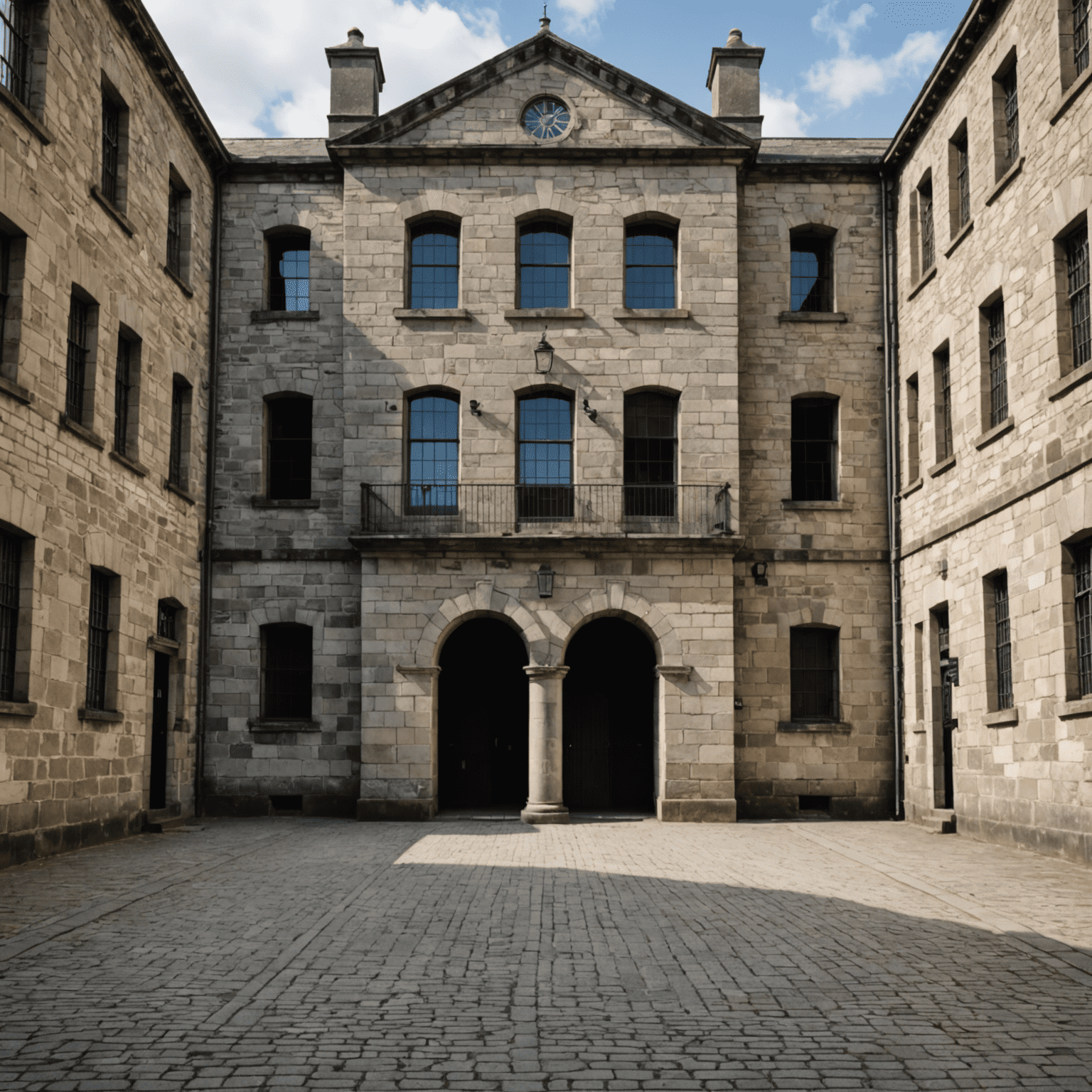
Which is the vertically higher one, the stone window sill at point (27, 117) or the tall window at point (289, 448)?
the stone window sill at point (27, 117)

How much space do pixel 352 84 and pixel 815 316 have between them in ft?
30.9

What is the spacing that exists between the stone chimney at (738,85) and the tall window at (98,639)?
45.1 feet

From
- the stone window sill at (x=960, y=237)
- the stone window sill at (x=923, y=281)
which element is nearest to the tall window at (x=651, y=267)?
the stone window sill at (x=923, y=281)

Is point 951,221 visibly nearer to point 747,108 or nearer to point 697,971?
point 747,108

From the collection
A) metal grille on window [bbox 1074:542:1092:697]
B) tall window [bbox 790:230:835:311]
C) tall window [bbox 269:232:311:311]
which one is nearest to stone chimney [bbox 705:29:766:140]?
tall window [bbox 790:230:835:311]

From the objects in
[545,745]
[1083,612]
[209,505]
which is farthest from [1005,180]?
[209,505]

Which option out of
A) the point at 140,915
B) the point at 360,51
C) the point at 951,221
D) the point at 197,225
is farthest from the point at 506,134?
the point at 140,915

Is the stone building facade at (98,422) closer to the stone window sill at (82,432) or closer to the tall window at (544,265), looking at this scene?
the stone window sill at (82,432)

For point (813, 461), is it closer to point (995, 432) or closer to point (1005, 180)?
point (995, 432)

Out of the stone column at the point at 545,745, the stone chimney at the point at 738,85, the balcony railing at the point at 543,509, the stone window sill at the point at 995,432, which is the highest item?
the stone chimney at the point at 738,85

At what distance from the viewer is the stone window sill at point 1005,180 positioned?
16.3 meters

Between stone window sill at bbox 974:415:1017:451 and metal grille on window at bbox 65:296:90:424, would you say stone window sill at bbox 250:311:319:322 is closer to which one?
metal grille on window at bbox 65:296:90:424

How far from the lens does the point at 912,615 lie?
21.0 metres

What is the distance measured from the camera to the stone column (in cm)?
2053
